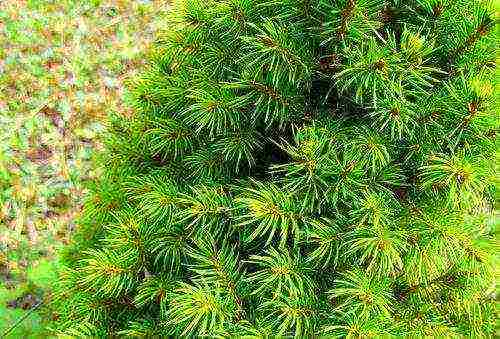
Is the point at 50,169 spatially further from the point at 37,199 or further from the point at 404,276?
the point at 404,276

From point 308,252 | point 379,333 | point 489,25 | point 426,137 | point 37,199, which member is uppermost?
point 489,25

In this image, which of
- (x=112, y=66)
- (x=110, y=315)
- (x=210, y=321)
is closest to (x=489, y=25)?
(x=210, y=321)

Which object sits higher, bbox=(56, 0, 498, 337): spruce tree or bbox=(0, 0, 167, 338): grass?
bbox=(56, 0, 498, 337): spruce tree

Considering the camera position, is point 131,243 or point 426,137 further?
point 131,243

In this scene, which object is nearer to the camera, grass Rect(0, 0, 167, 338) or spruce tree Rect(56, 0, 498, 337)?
spruce tree Rect(56, 0, 498, 337)
